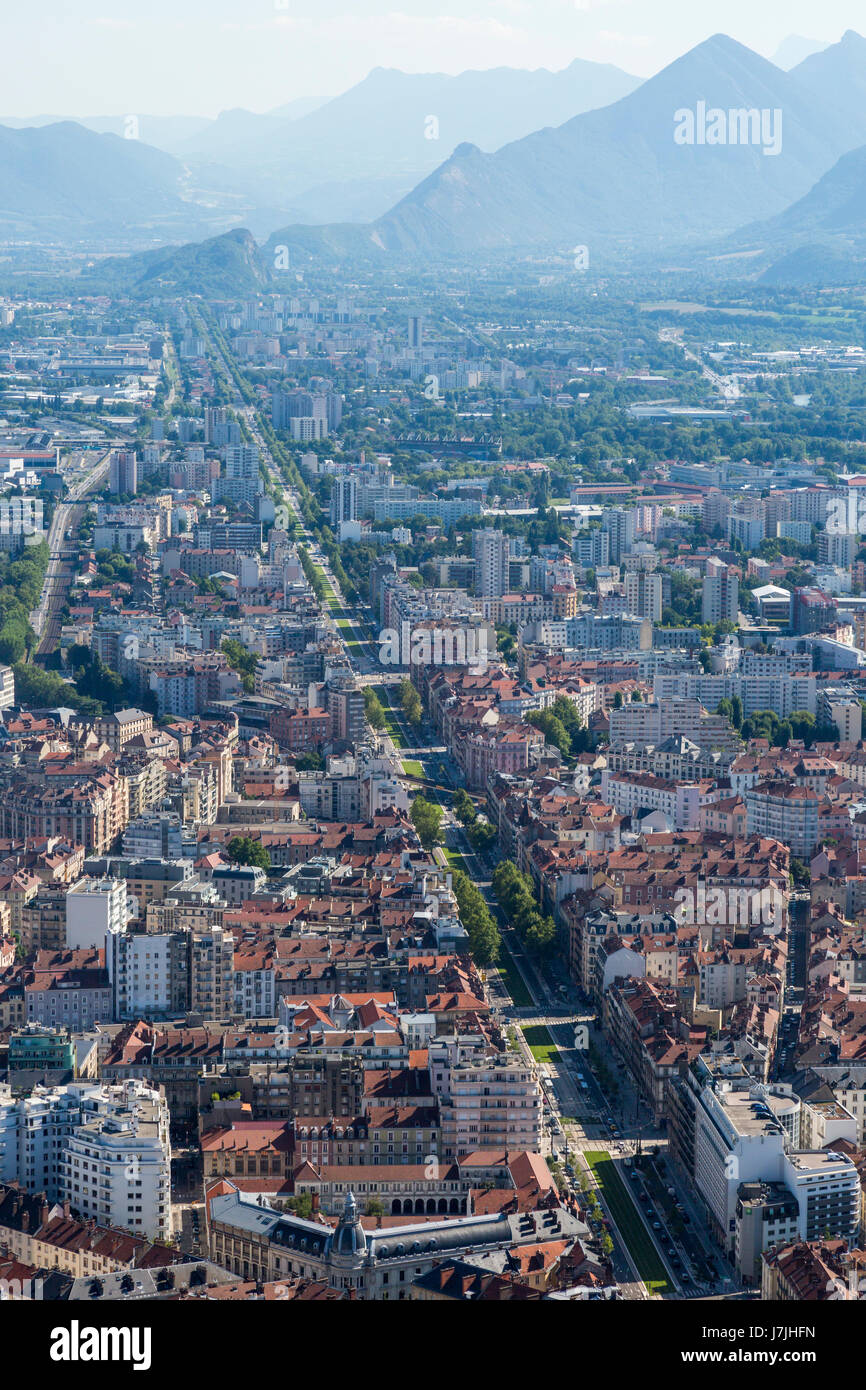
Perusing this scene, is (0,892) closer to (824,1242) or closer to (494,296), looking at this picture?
(824,1242)

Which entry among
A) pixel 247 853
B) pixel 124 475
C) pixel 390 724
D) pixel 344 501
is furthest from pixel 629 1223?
pixel 124 475

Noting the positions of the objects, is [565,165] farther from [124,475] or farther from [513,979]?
[513,979]

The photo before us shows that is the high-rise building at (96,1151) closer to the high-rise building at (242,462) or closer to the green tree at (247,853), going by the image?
the green tree at (247,853)

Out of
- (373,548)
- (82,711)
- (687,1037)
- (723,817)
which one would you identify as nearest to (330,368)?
(373,548)

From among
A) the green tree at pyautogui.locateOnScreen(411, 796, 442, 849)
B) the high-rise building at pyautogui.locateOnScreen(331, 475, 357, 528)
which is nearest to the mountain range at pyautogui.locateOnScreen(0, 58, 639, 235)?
the high-rise building at pyautogui.locateOnScreen(331, 475, 357, 528)

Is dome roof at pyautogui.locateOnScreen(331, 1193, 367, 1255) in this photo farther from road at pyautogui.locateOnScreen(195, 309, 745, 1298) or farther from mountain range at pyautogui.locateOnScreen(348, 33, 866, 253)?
mountain range at pyautogui.locateOnScreen(348, 33, 866, 253)

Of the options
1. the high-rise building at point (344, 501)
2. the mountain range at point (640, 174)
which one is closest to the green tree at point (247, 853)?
the high-rise building at point (344, 501)

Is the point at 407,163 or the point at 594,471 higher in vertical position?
the point at 407,163
